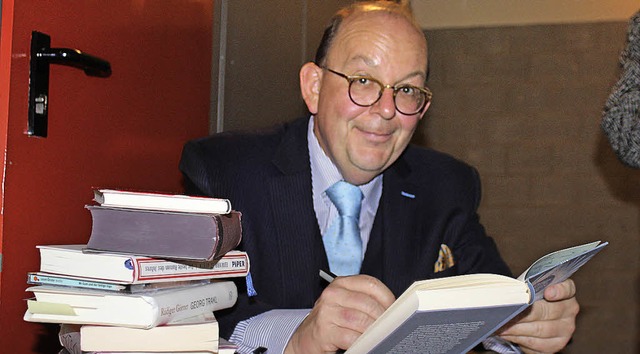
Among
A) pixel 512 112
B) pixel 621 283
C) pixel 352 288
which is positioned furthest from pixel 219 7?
pixel 621 283

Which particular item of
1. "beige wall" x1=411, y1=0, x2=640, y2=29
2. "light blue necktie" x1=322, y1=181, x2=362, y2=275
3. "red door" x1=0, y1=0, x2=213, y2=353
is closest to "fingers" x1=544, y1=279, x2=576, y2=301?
"light blue necktie" x1=322, y1=181, x2=362, y2=275

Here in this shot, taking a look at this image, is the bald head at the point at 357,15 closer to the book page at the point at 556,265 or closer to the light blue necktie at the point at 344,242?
the light blue necktie at the point at 344,242

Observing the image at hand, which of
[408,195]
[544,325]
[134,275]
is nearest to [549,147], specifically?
[408,195]

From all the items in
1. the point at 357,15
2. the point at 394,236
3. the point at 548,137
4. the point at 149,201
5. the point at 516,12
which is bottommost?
the point at 394,236

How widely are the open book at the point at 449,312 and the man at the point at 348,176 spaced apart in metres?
0.54

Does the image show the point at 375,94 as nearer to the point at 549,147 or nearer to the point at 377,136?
the point at 377,136

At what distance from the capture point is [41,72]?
141cm

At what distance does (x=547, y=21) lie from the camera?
390cm

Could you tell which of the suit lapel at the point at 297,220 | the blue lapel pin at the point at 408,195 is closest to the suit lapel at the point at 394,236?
the blue lapel pin at the point at 408,195

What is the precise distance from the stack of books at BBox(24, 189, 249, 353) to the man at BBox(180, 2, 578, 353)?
49 centimetres

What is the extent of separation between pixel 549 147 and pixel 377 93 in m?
2.39

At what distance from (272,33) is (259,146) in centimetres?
121

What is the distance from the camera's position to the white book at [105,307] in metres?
1.00

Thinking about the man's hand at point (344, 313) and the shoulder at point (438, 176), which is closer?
the man's hand at point (344, 313)
